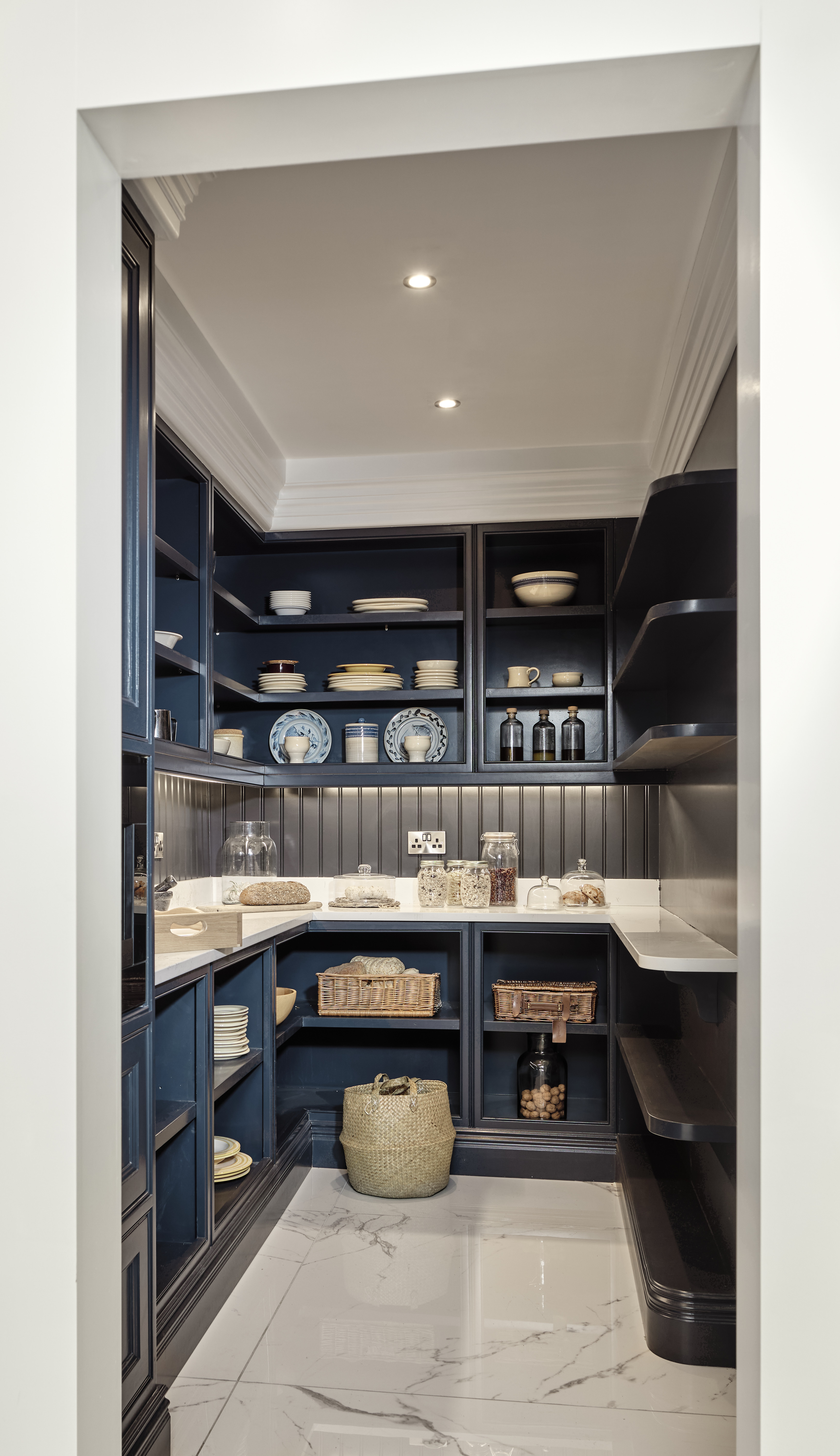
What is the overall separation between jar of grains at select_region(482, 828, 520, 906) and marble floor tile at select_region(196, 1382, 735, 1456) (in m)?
2.01

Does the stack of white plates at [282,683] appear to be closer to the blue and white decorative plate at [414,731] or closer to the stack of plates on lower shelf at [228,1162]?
the blue and white decorative plate at [414,731]

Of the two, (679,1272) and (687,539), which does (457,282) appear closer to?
(687,539)

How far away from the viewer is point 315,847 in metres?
4.44

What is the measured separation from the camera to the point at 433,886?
4.12 metres

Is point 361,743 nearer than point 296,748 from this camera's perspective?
Yes

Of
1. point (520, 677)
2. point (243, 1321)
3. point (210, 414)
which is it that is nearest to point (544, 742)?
point (520, 677)

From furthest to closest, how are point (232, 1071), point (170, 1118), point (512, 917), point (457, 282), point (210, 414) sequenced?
point (512, 917) < point (210, 414) < point (232, 1071) < point (457, 282) < point (170, 1118)

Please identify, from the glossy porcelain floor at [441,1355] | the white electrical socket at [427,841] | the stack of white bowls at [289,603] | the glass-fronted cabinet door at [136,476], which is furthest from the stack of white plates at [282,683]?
the glass-fronted cabinet door at [136,476]

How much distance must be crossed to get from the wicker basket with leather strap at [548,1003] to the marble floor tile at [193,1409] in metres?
1.82

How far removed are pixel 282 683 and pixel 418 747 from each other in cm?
62

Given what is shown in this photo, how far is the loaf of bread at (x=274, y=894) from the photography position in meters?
3.86

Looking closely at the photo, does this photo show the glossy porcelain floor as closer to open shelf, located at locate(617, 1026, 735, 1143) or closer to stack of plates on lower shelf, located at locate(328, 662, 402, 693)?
open shelf, located at locate(617, 1026, 735, 1143)
